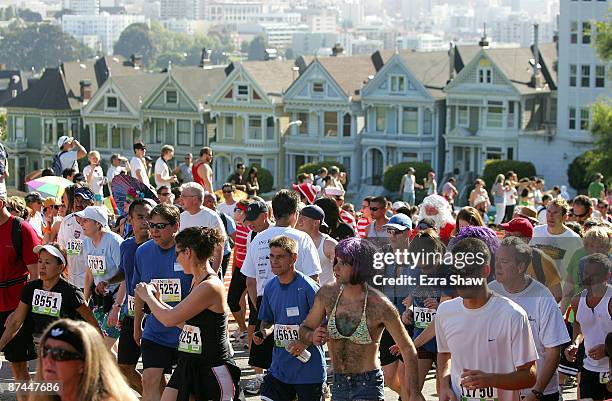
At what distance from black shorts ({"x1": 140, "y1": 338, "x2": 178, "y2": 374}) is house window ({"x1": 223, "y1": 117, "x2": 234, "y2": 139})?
71.3 meters

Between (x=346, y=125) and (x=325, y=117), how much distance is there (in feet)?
3.74

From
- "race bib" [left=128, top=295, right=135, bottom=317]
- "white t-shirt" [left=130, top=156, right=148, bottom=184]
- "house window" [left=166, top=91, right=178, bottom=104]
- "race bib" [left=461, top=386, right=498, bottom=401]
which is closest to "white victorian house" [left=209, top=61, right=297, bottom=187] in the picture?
"house window" [left=166, top=91, right=178, bottom=104]

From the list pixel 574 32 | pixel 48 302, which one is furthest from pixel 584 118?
pixel 48 302

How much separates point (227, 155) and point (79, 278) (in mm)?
68381

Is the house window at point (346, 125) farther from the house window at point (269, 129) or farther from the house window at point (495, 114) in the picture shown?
the house window at point (495, 114)

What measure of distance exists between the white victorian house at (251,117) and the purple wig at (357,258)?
71.1 meters

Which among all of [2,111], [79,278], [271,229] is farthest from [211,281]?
[2,111]

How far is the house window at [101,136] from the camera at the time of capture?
89.8 meters

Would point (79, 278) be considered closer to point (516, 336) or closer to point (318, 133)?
point (516, 336)

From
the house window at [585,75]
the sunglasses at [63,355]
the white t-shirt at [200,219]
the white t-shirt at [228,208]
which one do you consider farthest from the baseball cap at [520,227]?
the house window at [585,75]

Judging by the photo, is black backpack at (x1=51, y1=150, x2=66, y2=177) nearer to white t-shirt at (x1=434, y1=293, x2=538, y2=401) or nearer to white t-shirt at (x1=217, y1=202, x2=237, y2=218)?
white t-shirt at (x1=217, y1=202, x2=237, y2=218)

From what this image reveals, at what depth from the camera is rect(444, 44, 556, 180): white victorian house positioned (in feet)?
244

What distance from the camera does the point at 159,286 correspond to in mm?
11438

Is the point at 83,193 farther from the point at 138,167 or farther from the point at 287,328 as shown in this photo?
the point at 138,167
